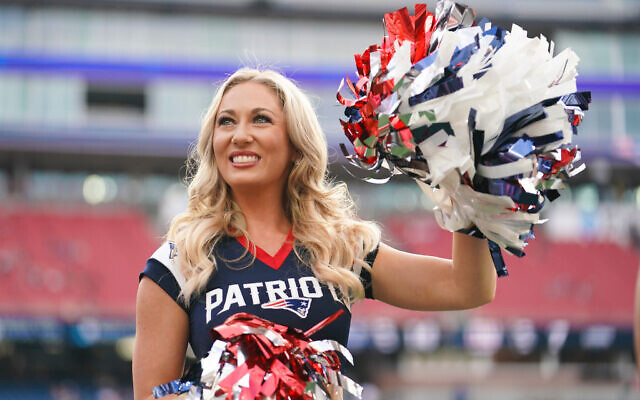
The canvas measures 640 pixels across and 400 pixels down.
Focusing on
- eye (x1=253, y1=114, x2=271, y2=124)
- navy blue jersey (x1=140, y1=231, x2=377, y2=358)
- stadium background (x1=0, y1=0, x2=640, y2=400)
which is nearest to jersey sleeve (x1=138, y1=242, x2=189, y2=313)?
navy blue jersey (x1=140, y1=231, x2=377, y2=358)

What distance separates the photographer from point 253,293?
5.42ft

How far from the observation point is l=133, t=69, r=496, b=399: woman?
166 centimetres

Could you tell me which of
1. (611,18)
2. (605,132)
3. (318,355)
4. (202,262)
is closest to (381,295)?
(318,355)

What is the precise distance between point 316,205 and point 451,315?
13096 mm

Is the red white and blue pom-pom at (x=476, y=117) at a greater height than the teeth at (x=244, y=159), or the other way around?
the red white and blue pom-pom at (x=476, y=117)

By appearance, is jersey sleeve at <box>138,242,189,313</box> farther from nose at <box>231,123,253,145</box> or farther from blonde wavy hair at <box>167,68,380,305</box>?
nose at <box>231,123,253,145</box>

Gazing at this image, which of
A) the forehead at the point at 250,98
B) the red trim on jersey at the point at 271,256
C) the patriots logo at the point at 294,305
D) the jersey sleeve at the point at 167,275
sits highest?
the forehead at the point at 250,98

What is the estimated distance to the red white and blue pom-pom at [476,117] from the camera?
1.38 metres

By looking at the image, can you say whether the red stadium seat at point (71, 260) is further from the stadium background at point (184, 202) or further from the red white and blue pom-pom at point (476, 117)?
the red white and blue pom-pom at point (476, 117)

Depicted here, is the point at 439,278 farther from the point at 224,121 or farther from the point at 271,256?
the point at 224,121

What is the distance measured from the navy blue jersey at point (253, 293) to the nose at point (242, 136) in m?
0.24

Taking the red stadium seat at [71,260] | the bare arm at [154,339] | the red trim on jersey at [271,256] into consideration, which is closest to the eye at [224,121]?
the red trim on jersey at [271,256]

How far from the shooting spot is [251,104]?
180 centimetres

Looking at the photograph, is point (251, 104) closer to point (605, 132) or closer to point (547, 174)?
point (547, 174)
